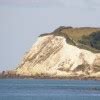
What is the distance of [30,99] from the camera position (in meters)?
99.5

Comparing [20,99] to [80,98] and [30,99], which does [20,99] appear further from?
[80,98]

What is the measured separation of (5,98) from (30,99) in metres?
4.25

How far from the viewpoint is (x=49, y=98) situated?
101 m

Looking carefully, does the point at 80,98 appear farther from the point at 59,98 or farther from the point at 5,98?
the point at 5,98

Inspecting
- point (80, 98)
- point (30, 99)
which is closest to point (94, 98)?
point (80, 98)

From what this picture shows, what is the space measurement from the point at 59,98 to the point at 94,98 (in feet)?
16.4

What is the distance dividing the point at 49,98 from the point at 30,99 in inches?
117

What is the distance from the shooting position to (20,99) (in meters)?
99.6

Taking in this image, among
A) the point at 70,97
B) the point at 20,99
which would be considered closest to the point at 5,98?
the point at 20,99

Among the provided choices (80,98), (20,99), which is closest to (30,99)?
(20,99)

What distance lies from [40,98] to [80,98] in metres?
5.72

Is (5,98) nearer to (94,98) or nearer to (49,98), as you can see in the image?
(49,98)

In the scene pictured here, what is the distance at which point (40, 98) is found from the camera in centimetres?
10162

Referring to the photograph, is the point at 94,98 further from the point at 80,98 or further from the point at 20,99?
the point at 20,99
